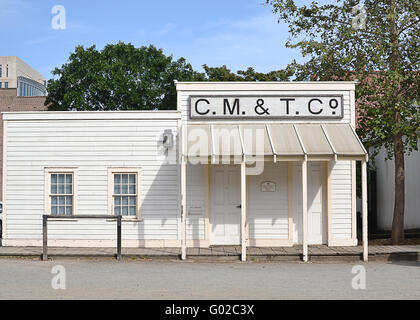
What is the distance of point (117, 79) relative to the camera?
36531mm

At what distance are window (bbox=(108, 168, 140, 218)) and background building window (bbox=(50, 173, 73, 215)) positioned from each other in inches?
45.1

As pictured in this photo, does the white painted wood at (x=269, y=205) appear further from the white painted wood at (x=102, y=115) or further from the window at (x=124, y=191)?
the window at (x=124, y=191)

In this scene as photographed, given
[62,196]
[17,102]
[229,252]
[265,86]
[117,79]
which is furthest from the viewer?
[17,102]

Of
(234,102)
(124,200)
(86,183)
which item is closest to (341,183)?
(234,102)

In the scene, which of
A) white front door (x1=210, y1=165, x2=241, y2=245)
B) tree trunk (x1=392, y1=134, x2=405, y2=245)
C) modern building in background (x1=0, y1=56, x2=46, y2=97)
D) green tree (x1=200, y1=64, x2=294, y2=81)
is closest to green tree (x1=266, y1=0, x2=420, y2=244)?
tree trunk (x1=392, y1=134, x2=405, y2=245)

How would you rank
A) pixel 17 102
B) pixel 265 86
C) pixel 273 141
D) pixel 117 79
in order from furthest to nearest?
pixel 17 102 < pixel 117 79 < pixel 265 86 < pixel 273 141

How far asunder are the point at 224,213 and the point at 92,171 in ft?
12.3

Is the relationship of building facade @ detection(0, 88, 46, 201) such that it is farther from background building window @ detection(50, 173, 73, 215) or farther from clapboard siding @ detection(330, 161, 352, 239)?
clapboard siding @ detection(330, 161, 352, 239)

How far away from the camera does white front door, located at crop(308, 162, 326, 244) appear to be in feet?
49.5

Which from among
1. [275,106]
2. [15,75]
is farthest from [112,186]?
[15,75]

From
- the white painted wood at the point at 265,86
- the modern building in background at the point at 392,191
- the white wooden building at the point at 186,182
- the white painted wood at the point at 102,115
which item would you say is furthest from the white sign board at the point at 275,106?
the modern building in background at the point at 392,191

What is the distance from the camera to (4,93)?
56719 millimetres

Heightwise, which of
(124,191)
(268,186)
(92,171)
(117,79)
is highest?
(117,79)

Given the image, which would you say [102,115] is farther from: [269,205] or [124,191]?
[269,205]
